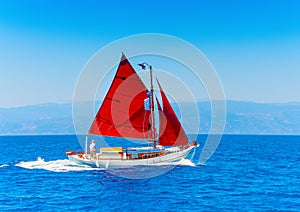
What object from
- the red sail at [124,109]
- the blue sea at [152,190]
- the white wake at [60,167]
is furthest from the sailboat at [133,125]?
the blue sea at [152,190]

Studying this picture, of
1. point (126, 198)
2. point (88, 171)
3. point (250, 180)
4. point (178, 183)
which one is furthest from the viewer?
point (88, 171)

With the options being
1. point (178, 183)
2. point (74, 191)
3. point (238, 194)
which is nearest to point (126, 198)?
point (74, 191)

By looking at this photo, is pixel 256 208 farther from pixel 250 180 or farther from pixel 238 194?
pixel 250 180

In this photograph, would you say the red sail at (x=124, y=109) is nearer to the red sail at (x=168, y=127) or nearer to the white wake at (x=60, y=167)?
the red sail at (x=168, y=127)

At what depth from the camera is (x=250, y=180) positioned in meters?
42.3

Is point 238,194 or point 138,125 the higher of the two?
point 138,125

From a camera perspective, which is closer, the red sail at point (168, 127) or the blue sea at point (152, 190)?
the blue sea at point (152, 190)

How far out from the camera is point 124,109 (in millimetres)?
49188

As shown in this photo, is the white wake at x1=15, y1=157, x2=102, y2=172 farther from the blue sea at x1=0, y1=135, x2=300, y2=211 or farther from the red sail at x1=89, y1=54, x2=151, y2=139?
the red sail at x1=89, y1=54, x2=151, y2=139

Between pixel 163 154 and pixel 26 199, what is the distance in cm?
2347

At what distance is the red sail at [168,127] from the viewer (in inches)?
2012

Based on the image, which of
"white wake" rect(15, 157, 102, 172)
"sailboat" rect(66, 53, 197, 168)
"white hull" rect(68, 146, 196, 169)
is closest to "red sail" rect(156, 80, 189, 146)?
"sailboat" rect(66, 53, 197, 168)

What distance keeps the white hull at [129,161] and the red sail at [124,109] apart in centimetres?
441

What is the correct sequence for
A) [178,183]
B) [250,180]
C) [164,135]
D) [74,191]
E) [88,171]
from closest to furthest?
1. [74,191]
2. [178,183]
3. [250,180]
4. [88,171]
5. [164,135]
